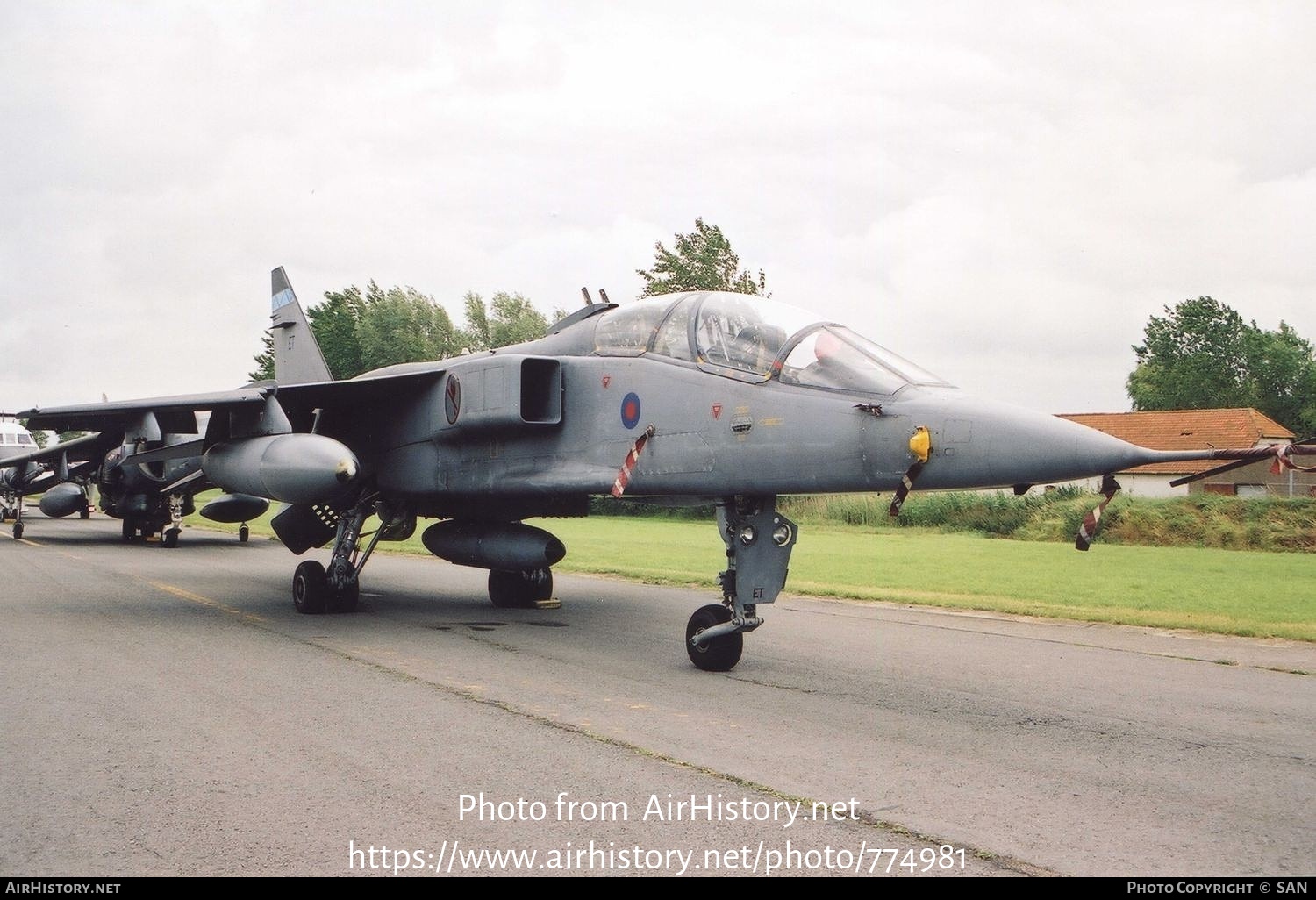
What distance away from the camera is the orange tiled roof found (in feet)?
146

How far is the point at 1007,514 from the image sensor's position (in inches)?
1224

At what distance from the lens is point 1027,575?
18266mm

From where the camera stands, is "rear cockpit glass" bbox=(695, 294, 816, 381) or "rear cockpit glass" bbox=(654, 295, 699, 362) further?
"rear cockpit glass" bbox=(654, 295, 699, 362)

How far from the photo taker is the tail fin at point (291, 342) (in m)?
16.5

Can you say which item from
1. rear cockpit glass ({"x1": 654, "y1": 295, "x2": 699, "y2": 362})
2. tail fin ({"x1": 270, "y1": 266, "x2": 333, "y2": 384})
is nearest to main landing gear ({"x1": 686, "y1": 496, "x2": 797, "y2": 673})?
rear cockpit glass ({"x1": 654, "y1": 295, "x2": 699, "y2": 362})

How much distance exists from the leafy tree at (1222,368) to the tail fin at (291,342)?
73064 millimetres

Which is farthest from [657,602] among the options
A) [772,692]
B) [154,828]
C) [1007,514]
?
[1007,514]

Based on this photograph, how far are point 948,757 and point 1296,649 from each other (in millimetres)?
6402

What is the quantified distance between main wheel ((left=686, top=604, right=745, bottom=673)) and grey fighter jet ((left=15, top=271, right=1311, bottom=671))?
0.02 meters

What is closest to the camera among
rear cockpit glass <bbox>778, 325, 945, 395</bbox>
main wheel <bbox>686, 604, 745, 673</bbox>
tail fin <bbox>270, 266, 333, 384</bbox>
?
rear cockpit glass <bbox>778, 325, 945, 395</bbox>

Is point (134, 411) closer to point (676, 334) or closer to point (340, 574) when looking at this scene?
point (340, 574)

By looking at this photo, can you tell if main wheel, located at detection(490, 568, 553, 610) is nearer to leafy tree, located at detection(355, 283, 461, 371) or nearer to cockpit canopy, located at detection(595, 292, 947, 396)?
cockpit canopy, located at detection(595, 292, 947, 396)

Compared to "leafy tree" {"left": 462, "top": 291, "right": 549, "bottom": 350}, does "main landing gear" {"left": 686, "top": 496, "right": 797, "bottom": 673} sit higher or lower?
lower

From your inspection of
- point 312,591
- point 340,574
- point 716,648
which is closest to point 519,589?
point 340,574
